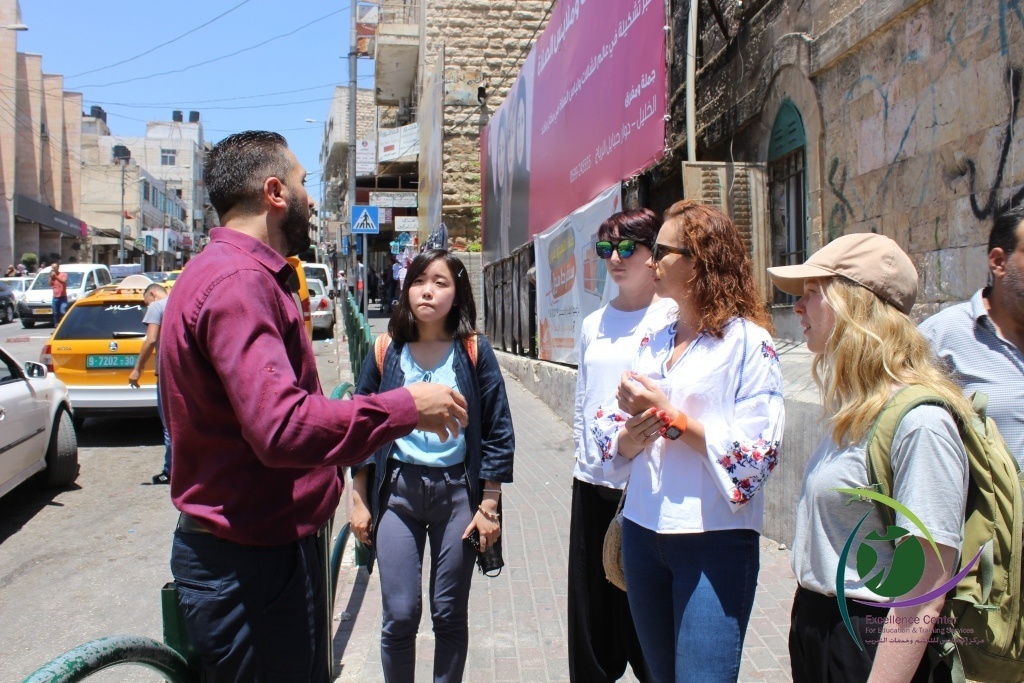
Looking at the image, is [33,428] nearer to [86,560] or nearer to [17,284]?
[86,560]

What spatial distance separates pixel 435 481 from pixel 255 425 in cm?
141

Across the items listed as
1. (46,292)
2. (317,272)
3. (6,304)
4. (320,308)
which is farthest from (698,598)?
(6,304)

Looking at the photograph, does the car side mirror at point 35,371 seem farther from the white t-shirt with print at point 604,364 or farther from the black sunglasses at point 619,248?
the black sunglasses at point 619,248

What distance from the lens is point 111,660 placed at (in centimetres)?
190

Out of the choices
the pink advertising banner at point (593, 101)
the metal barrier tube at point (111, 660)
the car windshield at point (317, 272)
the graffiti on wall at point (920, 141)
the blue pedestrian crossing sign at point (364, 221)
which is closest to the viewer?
the metal barrier tube at point (111, 660)

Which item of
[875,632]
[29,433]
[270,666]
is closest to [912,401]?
[875,632]

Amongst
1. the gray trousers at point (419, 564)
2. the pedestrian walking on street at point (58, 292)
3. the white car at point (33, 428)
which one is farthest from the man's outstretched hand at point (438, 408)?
the pedestrian walking on street at point (58, 292)

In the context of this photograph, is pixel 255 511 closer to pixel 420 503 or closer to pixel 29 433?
pixel 420 503

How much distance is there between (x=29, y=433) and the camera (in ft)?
22.0

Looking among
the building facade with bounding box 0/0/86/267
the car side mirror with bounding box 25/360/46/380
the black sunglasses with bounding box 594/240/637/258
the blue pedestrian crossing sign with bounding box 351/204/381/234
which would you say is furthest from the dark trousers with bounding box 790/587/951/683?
the building facade with bounding box 0/0/86/267

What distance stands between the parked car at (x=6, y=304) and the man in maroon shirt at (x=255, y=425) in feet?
103

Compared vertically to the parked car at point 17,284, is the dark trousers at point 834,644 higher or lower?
lower

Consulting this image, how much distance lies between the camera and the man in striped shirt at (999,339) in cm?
256

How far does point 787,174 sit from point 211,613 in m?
5.13
